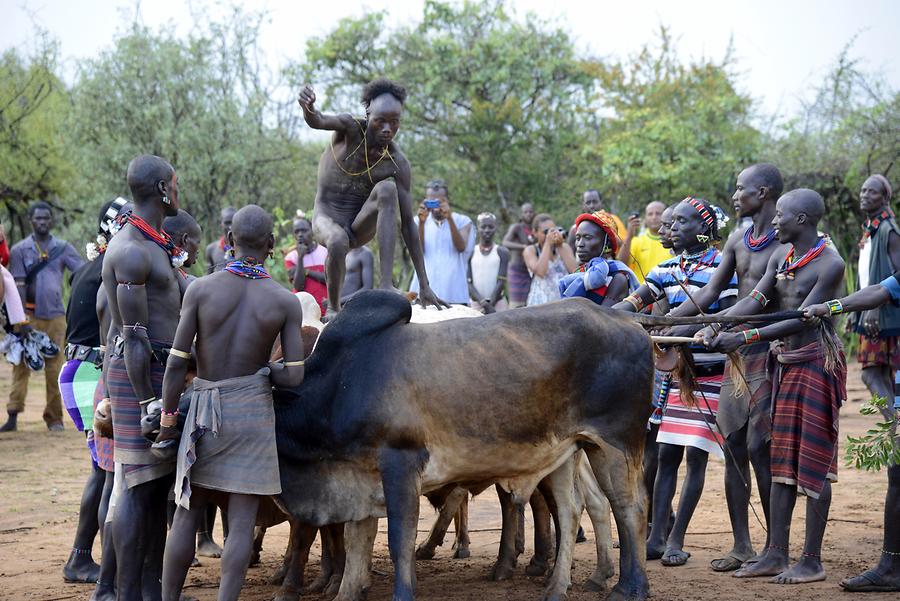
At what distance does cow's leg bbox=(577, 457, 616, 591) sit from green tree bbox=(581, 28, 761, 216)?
14572 millimetres

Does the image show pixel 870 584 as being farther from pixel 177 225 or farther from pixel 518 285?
pixel 518 285

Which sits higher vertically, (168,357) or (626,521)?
(168,357)

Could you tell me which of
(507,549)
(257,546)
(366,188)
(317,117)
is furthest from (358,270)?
(507,549)

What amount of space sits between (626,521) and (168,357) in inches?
114

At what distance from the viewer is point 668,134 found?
72.6 feet

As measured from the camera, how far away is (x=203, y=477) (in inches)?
217

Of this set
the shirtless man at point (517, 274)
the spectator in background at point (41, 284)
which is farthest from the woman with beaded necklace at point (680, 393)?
the spectator in background at point (41, 284)

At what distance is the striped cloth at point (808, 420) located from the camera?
6.59 metres

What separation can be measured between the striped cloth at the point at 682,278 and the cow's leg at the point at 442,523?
2.02 m

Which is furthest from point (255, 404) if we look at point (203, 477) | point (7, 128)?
point (7, 128)

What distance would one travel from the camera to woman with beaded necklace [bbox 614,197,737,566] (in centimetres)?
743

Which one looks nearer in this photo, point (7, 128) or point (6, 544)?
point (6, 544)

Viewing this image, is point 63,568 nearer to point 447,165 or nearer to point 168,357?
point 168,357

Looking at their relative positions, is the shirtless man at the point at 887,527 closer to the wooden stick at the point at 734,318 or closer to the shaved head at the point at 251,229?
the wooden stick at the point at 734,318
